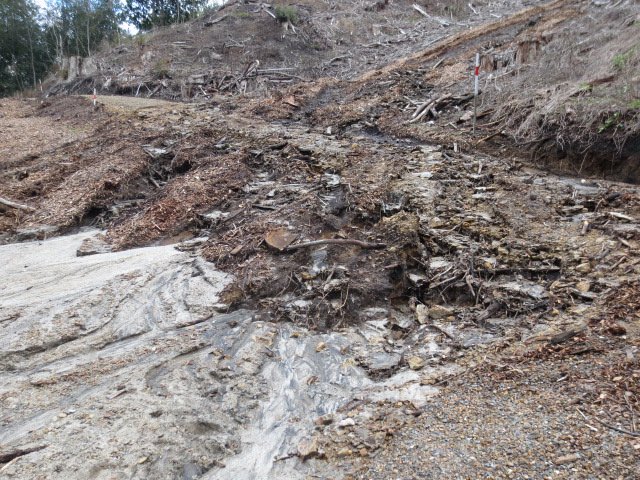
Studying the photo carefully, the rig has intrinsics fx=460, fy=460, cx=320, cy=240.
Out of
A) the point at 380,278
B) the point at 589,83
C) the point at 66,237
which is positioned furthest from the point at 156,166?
the point at 589,83

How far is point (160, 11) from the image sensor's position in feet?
88.7

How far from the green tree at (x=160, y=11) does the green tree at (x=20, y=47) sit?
5180 mm

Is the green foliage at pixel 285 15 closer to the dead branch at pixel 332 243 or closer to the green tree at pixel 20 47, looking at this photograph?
the green tree at pixel 20 47

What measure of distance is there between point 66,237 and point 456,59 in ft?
32.7

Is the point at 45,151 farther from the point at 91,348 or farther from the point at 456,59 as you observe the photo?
the point at 456,59

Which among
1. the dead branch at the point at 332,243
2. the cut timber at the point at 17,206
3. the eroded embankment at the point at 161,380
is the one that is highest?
the dead branch at the point at 332,243

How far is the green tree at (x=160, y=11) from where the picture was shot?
88.4 ft

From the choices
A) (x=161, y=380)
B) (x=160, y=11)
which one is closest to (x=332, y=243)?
(x=161, y=380)

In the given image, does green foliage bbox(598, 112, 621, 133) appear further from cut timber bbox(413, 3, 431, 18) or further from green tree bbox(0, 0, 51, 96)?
green tree bbox(0, 0, 51, 96)

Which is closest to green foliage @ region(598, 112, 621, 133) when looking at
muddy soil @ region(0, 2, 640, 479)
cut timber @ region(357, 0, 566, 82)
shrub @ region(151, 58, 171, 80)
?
muddy soil @ region(0, 2, 640, 479)

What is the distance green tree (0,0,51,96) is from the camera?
25369 mm

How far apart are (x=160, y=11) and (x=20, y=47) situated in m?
8.11

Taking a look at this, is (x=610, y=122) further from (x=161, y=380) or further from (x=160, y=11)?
(x=160, y=11)

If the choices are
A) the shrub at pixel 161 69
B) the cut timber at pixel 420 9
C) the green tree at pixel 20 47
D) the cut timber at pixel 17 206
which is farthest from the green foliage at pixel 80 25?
the cut timber at pixel 17 206
